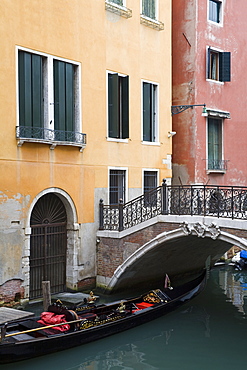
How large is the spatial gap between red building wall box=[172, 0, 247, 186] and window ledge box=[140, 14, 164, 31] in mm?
1522

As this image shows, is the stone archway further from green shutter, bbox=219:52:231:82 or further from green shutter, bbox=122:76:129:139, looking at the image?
green shutter, bbox=219:52:231:82

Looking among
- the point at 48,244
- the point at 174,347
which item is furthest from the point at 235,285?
the point at 48,244

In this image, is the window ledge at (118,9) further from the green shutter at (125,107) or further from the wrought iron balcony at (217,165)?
Answer: the wrought iron balcony at (217,165)

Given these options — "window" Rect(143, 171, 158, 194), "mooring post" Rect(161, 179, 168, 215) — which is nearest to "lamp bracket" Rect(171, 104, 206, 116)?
"window" Rect(143, 171, 158, 194)

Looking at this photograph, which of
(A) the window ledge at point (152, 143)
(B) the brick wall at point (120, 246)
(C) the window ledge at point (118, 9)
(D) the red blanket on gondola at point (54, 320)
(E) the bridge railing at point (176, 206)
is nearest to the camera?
(D) the red blanket on gondola at point (54, 320)

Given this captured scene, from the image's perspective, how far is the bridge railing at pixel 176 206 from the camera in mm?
9242

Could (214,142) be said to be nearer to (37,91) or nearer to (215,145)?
(215,145)

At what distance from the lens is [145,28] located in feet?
40.1

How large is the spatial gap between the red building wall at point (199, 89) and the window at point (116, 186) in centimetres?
268

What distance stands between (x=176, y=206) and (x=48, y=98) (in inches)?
134

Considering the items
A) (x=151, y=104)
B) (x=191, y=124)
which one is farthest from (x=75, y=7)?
(x=191, y=124)

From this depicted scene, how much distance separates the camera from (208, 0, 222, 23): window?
14.2 meters

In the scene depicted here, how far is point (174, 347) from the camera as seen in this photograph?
8547 mm

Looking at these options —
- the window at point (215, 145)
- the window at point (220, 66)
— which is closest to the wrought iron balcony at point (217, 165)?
the window at point (215, 145)
